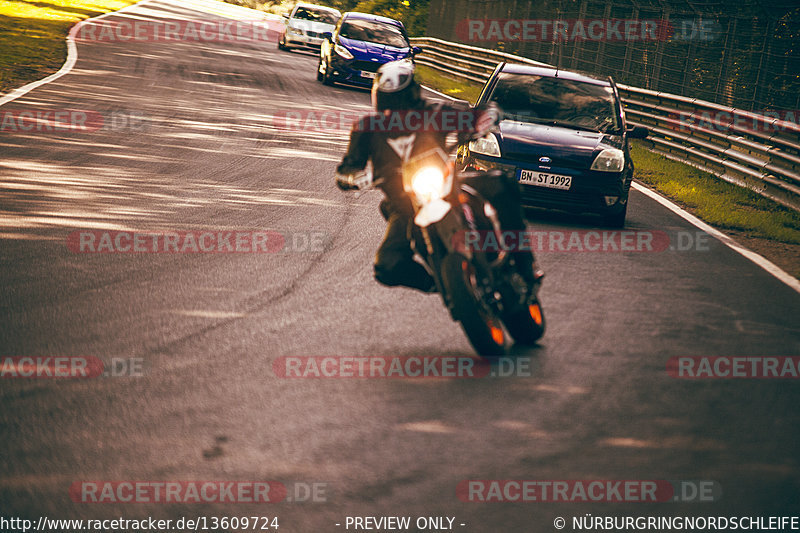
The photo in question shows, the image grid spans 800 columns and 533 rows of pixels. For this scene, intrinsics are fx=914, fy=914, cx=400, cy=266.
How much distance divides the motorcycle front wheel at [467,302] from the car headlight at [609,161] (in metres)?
5.13

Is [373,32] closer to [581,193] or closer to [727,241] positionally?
[581,193]

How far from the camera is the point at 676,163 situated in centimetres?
1612

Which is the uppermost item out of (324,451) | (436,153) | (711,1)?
(711,1)

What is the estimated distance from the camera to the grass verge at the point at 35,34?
18.7 metres

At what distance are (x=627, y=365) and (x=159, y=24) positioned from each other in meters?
35.6

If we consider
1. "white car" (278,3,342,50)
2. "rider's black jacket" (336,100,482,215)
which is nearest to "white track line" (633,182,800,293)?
"rider's black jacket" (336,100,482,215)

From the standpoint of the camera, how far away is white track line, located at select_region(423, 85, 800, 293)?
862cm

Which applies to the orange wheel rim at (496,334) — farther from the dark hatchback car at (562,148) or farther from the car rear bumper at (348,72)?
the car rear bumper at (348,72)

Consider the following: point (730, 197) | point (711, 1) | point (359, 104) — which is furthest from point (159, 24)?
point (730, 197)

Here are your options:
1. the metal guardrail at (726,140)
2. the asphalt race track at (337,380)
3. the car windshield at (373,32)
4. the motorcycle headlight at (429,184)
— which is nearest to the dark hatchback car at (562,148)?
the asphalt race track at (337,380)

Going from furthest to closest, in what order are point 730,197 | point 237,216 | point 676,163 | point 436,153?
point 676,163, point 730,197, point 237,216, point 436,153

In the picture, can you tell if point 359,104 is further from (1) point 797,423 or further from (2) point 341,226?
(1) point 797,423

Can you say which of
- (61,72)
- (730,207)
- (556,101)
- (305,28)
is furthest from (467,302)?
(305,28)

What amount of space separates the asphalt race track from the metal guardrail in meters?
3.02
